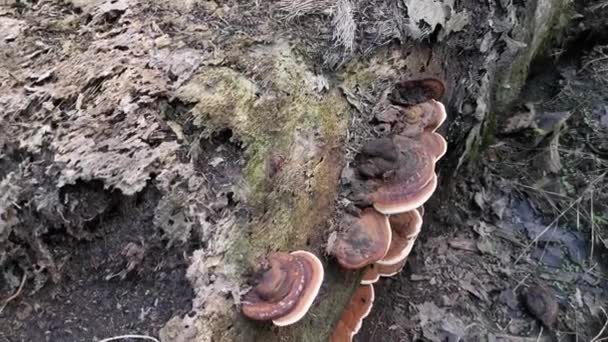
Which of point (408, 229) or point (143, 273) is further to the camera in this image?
point (408, 229)

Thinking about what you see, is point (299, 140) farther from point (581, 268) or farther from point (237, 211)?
point (581, 268)

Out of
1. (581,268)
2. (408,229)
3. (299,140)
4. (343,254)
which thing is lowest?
(581,268)

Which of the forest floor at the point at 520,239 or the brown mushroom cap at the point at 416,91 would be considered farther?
the forest floor at the point at 520,239

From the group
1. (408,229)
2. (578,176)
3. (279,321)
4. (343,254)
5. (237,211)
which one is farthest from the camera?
(578,176)

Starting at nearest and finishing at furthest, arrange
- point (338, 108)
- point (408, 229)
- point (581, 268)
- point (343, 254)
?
point (343, 254)
point (338, 108)
point (408, 229)
point (581, 268)

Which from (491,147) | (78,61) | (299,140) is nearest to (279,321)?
(299,140)

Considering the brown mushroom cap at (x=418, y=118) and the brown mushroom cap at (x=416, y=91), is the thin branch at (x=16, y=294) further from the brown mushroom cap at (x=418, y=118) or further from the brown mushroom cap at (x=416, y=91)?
the brown mushroom cap at (x=416, y=91)

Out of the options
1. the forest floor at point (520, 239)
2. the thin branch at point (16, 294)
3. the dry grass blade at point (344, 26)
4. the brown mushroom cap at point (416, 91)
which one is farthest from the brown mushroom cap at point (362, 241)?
the forest floor at point (520, 239)
